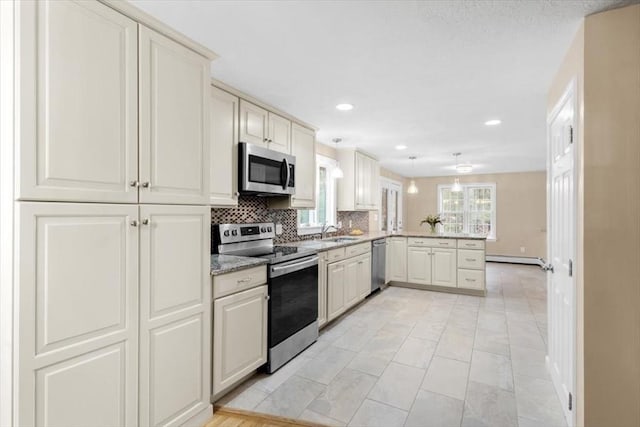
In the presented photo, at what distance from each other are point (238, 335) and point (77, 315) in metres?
1.05

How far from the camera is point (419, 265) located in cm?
528

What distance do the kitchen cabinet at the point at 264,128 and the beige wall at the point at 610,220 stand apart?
7.40ft

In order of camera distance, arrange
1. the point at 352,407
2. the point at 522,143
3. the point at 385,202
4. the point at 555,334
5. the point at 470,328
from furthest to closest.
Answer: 1. the point at 385,202
2. the point at 522,143
3. the point at 470,328
4. the point at 555,334
5. the point at 352,407

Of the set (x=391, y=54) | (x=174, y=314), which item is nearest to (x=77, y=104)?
(x=174, y=314)

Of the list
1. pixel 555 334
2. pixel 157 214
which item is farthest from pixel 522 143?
pixel 157 214

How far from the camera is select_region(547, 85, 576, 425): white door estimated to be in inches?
74.6

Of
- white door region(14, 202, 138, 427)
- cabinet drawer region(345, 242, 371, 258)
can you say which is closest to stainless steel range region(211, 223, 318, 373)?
cabinet drawer region(345, 242, 371, 258)

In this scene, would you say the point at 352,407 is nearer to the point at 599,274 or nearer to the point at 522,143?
the point at 599,274

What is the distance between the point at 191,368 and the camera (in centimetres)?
184

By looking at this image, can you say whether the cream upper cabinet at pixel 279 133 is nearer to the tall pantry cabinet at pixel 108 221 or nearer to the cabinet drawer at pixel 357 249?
the tall pantry cabinet at pixel 108 221

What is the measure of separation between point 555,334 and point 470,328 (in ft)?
4.02

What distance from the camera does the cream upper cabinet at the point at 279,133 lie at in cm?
309

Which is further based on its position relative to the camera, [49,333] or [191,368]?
[191,368]

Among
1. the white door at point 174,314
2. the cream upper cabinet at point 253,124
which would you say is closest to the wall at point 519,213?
the cream upper cabinet at point 253,124
